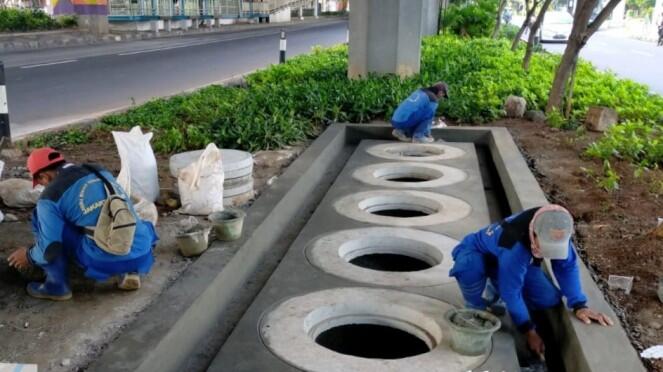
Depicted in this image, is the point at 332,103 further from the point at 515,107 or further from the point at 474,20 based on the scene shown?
the point at 474,20

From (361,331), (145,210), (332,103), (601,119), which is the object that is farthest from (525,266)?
(332,103)

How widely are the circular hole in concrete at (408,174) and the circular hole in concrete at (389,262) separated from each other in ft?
5.25

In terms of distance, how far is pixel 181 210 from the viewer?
5578mm

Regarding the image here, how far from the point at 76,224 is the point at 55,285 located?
403mm

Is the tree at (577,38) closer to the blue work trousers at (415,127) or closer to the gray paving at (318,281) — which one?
the blue work trousers at (415,127)

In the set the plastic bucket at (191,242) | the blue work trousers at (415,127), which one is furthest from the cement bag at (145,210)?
the blue work trousers at (415,127)

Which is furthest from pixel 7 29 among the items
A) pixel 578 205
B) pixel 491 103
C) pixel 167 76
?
pixel 578 205

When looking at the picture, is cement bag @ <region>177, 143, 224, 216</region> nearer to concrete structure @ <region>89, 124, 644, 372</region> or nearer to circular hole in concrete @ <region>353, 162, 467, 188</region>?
concrete structure @ <region>89, 124, 644, 372</region>

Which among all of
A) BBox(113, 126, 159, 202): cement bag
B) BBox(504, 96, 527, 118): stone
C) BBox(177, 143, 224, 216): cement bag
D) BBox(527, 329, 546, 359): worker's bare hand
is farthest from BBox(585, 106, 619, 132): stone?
BBox(113, 126, 159, 202): cement bag

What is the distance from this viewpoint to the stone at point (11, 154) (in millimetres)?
7239

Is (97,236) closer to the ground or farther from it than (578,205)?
farther from it

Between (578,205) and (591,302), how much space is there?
8.11 feet

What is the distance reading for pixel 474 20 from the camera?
28.2 meters

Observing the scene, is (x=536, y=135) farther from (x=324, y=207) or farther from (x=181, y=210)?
(x=181, y=210)
